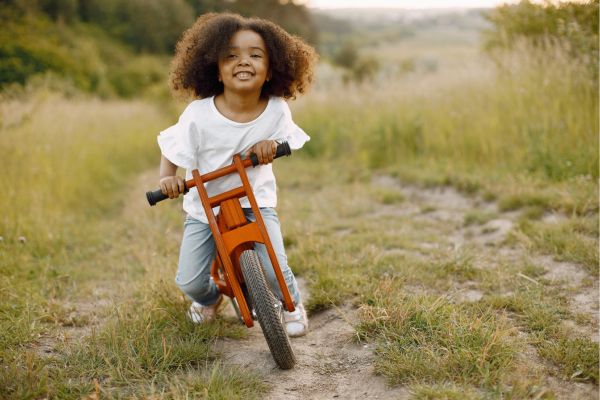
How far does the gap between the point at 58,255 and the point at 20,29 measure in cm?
1496

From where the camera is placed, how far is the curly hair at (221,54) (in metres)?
3.03

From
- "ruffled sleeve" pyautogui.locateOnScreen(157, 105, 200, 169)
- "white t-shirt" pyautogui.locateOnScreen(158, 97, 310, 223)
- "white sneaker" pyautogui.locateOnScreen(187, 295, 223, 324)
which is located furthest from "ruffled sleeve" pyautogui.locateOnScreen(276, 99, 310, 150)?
"white sneaker" pyautogui.locateOnScreen(187, 295, 223, 324)

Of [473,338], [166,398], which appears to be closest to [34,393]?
[166,398]

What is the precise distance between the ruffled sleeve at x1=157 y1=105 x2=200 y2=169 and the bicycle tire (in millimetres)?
621

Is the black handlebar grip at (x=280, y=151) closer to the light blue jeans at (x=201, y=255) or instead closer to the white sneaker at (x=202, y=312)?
the light blue jeans at (x=201, y=255)

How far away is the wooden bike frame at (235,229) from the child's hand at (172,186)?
0.04 meters

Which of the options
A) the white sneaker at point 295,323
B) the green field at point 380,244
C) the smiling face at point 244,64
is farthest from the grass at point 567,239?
the smiling face at point 244,64

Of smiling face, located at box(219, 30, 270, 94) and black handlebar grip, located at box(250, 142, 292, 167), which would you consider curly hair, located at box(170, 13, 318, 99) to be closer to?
smiling face, located at box(219, 30, 270, 94)

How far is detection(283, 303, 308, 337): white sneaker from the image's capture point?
318 centimetres

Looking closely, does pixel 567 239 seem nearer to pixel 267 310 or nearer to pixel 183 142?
pixel 267 310

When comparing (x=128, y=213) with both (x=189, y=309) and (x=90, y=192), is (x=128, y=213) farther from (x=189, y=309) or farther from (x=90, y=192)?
(x=189, y=309)

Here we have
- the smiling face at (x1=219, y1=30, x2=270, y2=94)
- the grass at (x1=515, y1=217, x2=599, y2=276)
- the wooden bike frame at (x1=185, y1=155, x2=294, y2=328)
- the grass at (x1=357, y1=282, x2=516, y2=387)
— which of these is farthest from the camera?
the grass at (x1=515, y1=217, x2=599, y2=276)

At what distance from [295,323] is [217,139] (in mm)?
1109

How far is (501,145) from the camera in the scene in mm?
6414
